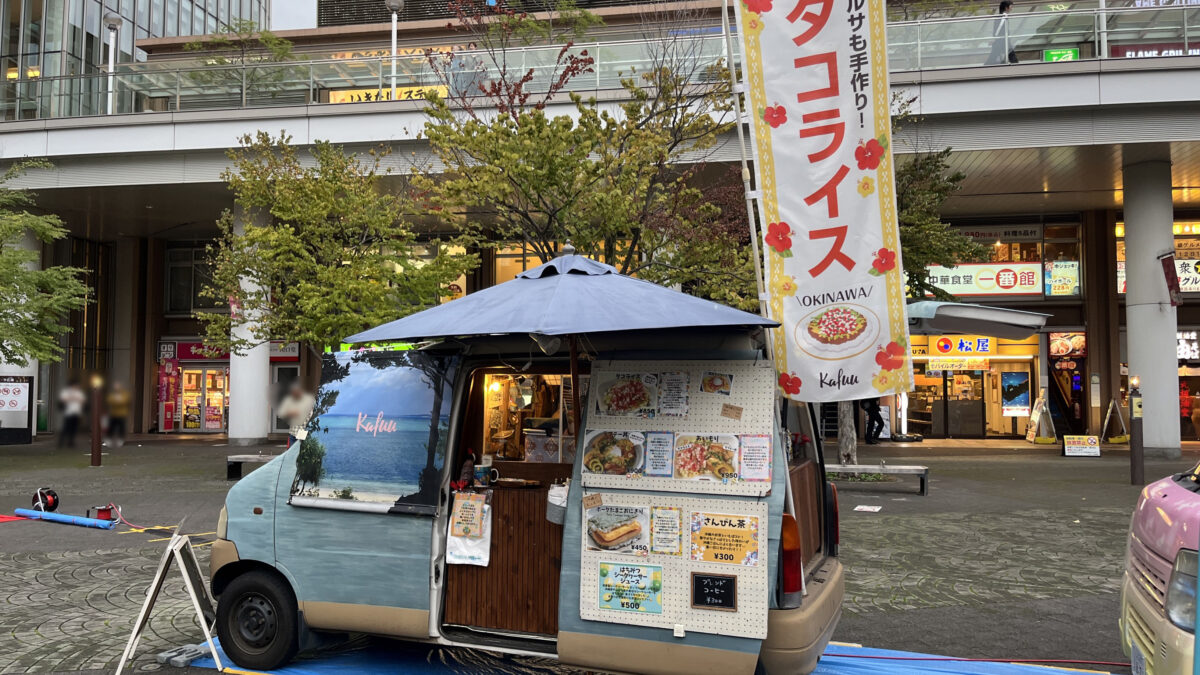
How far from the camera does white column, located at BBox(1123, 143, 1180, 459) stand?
18.8 metres

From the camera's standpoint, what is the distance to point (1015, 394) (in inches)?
971

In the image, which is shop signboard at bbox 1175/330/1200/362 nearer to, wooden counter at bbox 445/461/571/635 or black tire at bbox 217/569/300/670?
wooden counter at bbox 445/461/571/635

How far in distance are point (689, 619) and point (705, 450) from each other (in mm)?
816

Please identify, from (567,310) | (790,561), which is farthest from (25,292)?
(790,561)

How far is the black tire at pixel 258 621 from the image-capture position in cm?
498

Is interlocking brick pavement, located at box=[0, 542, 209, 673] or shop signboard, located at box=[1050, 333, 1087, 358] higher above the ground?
shop signboard, located at box=[1050, 333, 1087, 358]

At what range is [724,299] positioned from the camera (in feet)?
41.2

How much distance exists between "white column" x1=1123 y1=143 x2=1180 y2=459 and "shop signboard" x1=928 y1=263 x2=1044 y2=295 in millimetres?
5415

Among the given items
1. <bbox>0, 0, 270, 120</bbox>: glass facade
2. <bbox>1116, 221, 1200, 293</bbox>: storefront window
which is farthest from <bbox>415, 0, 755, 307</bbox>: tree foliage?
<bbox>1116, 221, 1200, 293</bbox>: storefront window

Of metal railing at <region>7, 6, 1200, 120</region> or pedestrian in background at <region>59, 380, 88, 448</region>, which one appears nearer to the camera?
pedestrian in background at <region>59, 380, 88, 448</region>

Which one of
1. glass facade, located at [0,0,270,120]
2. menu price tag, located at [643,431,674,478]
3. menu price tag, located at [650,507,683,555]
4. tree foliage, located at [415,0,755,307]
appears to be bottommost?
menu price tag, located at [650,507,683,555]

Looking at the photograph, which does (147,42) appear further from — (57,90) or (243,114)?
(243,114)

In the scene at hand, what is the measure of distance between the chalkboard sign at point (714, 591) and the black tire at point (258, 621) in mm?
2414

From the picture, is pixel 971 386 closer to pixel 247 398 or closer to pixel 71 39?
pixel 247 398
